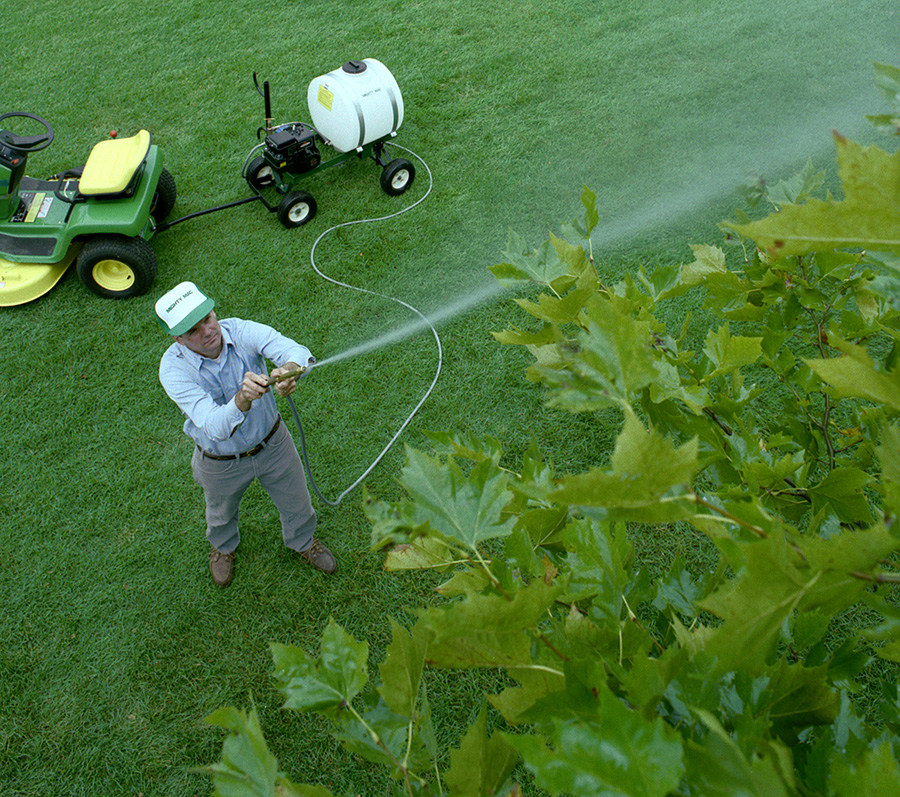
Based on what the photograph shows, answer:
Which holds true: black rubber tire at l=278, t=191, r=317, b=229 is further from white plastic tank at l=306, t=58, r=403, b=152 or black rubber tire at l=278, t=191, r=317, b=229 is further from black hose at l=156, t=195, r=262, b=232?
white plastic tank at l=306, t=58, r=403, b=152

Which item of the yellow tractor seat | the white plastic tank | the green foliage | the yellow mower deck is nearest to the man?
the green foliage

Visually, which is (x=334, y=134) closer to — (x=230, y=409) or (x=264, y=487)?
(x=264, y=487)

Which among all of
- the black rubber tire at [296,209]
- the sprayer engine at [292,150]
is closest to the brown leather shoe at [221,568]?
the black rubber tire at [296,209]

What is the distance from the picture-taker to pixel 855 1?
758 centimetres

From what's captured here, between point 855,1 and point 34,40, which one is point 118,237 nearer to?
point 34,40

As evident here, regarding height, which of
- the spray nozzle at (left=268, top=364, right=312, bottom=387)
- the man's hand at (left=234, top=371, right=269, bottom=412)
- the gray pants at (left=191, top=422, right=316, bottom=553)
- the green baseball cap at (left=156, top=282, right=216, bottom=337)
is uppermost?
the green baseball cap at (left=156, top=282, right=216, bottom=337)

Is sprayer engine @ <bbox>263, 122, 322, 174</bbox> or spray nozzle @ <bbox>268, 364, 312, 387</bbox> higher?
spray nozzle @ <bbox>268, 364, 312, 387</bbox>

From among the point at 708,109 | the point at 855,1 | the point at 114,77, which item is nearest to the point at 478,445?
the point at 708,109

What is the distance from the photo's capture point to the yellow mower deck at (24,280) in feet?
14.8

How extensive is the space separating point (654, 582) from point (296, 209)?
4292 millimetres

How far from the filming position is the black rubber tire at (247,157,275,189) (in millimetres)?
5109

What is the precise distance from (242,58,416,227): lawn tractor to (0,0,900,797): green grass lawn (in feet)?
0.70

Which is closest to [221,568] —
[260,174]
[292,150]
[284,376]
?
[284,376]

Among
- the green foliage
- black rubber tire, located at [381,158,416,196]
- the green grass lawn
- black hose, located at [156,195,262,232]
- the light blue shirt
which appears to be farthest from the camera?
black rubber tire, located at [381,158,416,196]
